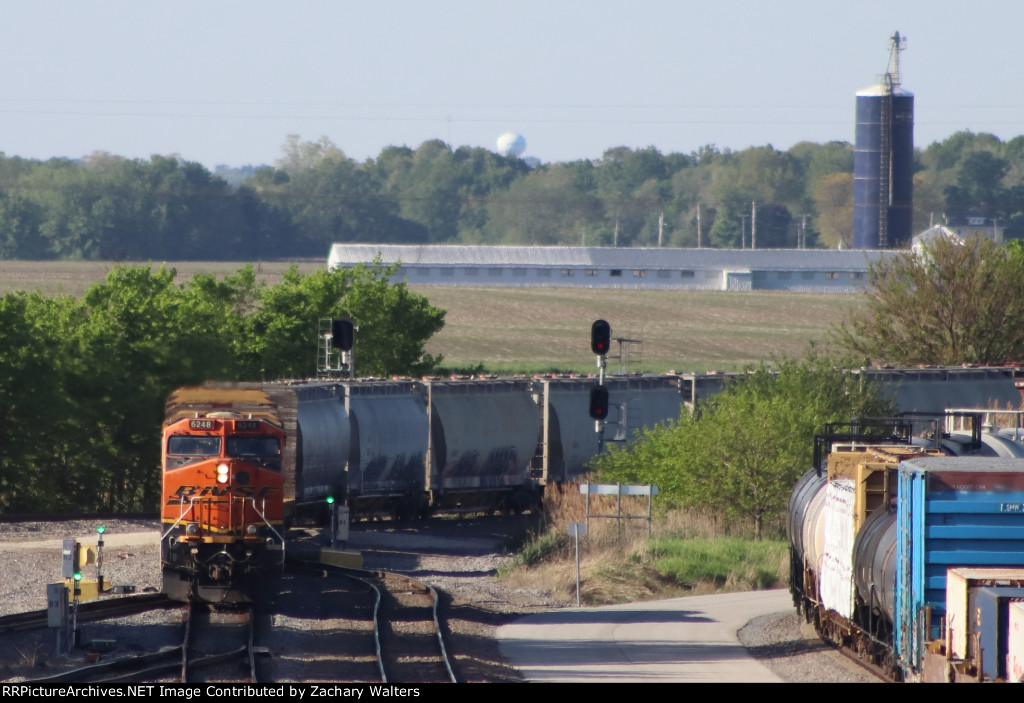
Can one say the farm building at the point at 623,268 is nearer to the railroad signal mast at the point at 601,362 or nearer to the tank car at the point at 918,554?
the railroad signal mast at the point at 601,362

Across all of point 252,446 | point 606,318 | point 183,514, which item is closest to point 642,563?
point 252,446

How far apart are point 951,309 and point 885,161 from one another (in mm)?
57630

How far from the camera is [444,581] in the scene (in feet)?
93.8

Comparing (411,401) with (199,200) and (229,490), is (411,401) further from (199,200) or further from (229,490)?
(199,200)

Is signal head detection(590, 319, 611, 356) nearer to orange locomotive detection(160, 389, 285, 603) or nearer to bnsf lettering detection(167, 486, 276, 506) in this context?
orange locomotive detection(160, 389, 285, 603)

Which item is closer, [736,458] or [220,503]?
[220,503]

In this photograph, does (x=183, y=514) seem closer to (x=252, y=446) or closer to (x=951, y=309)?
(x=252, y=446)

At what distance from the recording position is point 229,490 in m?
23.8

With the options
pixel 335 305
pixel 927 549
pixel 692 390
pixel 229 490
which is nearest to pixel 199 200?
pixel 335 305

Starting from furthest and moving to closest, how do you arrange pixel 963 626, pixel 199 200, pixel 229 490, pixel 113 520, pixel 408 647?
pixel 199 200, pixel 113 520, pixel 229 490, pixel 408 647, pixel 963 626

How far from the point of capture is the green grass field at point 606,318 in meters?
82.0

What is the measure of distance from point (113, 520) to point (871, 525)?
21.2m

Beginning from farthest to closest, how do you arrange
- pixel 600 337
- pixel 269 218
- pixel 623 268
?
pixel 269 218, pixel 623 268, pixel 600 337

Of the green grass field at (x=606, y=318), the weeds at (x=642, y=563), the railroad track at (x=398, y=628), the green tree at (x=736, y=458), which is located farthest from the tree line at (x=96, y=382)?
the green grass field at (x=606, y=318)
